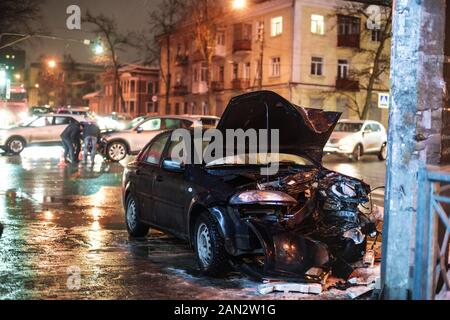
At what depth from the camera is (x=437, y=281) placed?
195 inches

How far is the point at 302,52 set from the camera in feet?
144

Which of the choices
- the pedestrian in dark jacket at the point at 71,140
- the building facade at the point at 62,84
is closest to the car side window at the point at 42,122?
the pedestrian in dark jacket at the point at 71,140

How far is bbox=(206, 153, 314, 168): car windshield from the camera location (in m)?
6.97

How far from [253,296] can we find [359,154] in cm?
2068

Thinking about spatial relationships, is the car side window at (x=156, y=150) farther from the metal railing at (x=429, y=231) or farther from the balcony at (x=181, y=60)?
the balcony at (x=181, y=60)

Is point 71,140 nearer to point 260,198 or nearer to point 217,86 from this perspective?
point 260,198

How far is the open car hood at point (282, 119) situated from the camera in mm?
6887

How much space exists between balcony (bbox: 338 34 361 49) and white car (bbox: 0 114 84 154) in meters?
26.8

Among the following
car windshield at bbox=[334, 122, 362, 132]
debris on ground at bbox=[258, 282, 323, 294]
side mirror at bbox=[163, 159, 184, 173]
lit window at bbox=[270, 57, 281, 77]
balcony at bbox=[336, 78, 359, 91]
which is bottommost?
debris on ground at bbox=[258, 282, 323, 294]

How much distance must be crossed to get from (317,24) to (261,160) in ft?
130

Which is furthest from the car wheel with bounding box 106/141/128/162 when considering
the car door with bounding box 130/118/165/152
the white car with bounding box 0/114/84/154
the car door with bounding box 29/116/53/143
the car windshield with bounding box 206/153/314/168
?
the car windshield with bounding box 206/153/314/168

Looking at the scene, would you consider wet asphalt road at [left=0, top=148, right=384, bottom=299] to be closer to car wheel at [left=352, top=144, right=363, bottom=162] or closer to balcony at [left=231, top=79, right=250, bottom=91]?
car wheel at [left=352, top=144, right=363, bottom=162]
